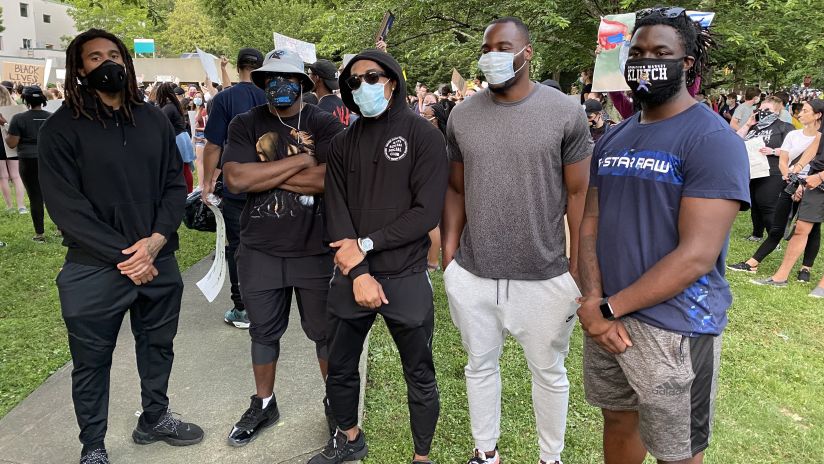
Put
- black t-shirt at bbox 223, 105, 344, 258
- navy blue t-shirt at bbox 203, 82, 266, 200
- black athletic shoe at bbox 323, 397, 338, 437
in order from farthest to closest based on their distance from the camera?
navy blue t-shirt at bbox 203, 82, 266, 200
black athletic shoe at bbox 323, 397, 338, 437
black t-shirt at bbox 223, 105, 344, 258

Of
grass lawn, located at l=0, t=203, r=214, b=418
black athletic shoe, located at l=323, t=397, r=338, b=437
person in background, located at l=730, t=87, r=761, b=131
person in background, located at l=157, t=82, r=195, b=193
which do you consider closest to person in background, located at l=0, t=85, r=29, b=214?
grass lawn, located at l=0, t=203, r=214, b=418

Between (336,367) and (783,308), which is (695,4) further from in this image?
(336,367)

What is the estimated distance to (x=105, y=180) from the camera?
2.92 metres

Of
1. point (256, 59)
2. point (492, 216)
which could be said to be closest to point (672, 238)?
point (492, 216)

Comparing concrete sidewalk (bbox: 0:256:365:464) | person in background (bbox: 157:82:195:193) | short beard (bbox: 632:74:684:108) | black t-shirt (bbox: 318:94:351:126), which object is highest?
short beard (bbox: 632:74:684:108)

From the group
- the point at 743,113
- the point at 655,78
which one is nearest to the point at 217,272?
the point at 655,78

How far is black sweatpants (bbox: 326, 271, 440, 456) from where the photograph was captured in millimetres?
2783

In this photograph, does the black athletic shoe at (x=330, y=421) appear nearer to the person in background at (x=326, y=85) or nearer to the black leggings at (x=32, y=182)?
the person in background at (x=326, y=85)

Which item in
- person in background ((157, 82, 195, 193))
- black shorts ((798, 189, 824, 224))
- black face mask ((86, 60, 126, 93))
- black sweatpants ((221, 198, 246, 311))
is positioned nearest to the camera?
black face mask ((86, 60, 126, 93))

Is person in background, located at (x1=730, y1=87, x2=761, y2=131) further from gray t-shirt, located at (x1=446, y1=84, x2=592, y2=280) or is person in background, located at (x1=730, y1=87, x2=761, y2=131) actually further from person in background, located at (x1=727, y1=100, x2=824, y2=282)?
gray t-shirt, located at (x1=446, y1=84, x2=592, y2=280)

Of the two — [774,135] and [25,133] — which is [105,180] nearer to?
[25,133]

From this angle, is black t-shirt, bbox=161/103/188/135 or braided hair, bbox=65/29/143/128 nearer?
braided hair, bbox=65/29/143/128

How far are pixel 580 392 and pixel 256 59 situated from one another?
3.81 meters

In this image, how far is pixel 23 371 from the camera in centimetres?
426
